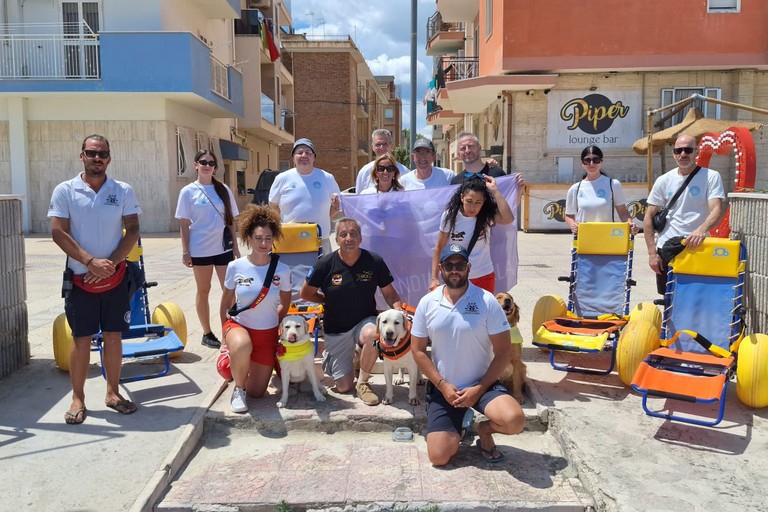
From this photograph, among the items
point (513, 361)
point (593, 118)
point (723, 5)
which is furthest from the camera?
point (593, 118)

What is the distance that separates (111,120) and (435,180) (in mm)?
16185

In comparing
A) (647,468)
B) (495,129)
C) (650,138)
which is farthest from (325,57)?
(647,468)

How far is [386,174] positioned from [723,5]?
17926 millimetres

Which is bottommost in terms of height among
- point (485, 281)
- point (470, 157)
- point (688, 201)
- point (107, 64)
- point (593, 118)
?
point (485, 281)

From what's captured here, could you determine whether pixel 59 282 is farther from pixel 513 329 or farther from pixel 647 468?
pixel 647 468

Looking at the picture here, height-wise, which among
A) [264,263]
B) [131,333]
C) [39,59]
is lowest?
[131,333]

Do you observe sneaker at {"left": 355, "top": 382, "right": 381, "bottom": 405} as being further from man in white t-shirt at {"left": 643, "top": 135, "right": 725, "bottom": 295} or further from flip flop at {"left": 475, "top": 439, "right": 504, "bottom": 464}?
man in white t-shirt at {"left": 643, "top": 135, "right": 725, "bottom": 295}

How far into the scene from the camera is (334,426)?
15.9 feet

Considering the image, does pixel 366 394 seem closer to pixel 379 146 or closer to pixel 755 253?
pixel 379 146

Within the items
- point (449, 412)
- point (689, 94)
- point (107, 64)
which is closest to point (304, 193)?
point (449, 412)

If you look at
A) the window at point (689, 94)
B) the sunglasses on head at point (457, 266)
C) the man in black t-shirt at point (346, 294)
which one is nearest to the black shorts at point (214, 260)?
the man in black t-shirt at point (346, 294)

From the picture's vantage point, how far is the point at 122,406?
495 centimetres

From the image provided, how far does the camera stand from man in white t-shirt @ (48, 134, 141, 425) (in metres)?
4.64

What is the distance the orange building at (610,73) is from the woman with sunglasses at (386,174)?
14.1 meters
